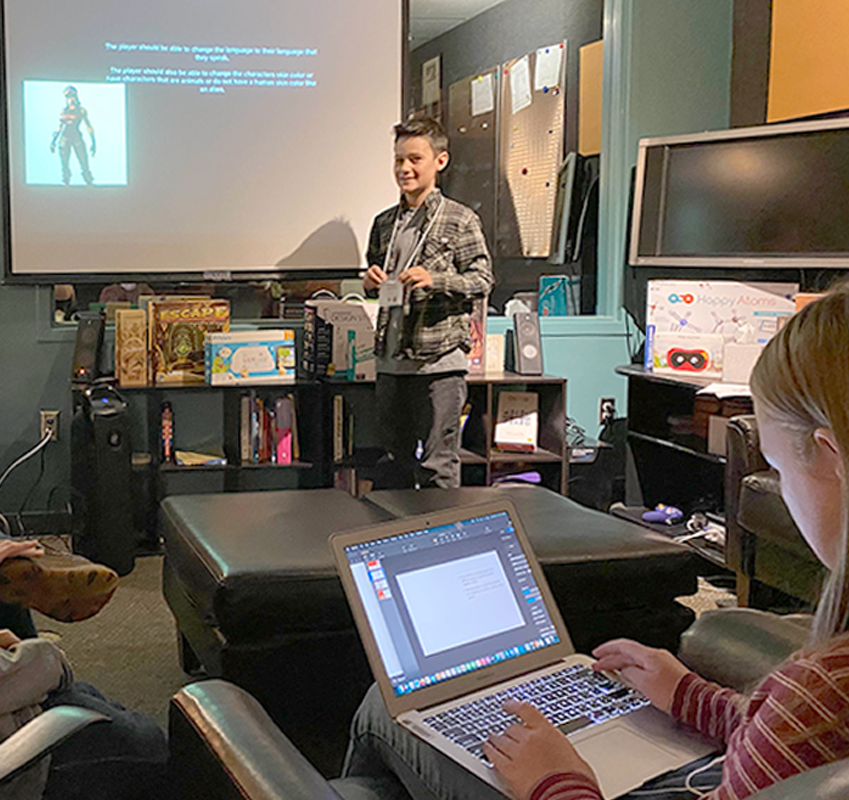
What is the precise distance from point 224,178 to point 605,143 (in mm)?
1741

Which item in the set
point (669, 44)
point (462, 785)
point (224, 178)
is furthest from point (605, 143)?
point (462, 785)

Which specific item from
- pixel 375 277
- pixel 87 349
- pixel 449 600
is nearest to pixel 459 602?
pixel 449 600

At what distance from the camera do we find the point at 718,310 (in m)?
4.11

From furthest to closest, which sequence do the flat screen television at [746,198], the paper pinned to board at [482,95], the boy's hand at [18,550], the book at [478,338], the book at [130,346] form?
the paper pinned to board at [482,95], the book at [478,338], the book at [130,346], the flat screen television at [746,198], the boy's hand at [18,550]

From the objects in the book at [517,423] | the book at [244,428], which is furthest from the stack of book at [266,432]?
the book at [517,423]

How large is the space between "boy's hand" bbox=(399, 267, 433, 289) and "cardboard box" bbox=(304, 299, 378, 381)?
0.67 m

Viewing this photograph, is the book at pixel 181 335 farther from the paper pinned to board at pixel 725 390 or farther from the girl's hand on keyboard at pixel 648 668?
the girl's hand on keyboard at pixel 648 668

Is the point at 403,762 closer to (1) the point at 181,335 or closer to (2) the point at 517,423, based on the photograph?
(1) the point at 181,335

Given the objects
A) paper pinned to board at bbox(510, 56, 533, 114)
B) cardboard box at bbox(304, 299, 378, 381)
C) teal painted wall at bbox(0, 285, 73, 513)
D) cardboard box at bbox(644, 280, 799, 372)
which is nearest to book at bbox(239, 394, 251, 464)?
cardboard box at bbox(304, 299, 378, 381)

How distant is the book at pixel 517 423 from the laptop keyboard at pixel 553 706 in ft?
9.49

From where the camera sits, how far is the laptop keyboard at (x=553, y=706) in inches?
52.1

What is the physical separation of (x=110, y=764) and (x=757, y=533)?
7.42 ft

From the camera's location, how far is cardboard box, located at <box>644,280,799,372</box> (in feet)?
13.1

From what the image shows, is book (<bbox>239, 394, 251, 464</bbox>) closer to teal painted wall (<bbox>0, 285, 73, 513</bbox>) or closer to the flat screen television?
teal painted wall (<bbox>0, 285, 73, 513</bbox>)
